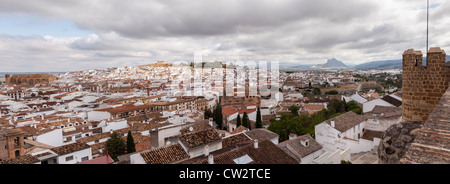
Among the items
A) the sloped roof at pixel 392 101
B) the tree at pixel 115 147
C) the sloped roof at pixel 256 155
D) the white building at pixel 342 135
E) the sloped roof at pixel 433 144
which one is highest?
the sloped roof at pixel 433 144

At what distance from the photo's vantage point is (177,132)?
1390 centimetres

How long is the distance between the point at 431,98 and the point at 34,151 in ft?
50.6

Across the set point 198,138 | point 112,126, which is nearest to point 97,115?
point 112,126

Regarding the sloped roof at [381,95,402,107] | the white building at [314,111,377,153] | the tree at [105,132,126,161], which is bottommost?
the tree at [105,132,126,161]

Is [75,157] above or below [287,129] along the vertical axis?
below

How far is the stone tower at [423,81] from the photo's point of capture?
417cm

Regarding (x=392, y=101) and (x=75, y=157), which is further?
(x=392, y=101)

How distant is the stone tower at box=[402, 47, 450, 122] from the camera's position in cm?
417

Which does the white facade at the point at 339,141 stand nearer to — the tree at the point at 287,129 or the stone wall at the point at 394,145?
the tree at the point at 287,129

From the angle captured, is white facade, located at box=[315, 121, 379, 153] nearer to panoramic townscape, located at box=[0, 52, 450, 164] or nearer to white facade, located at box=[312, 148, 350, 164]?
panoramic townscape, located at box=[0, 52, 450, 164]

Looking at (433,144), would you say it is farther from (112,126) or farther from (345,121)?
(112,126)

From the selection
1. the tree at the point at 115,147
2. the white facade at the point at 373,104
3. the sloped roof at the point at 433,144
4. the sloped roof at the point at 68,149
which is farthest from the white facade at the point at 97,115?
the sloped roof at the point at 433,144

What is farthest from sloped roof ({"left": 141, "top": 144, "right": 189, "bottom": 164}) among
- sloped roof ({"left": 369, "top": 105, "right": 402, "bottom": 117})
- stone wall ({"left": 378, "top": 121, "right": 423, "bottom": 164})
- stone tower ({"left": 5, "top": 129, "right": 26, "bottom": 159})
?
sloped roof ({"left": 369, "top": 105, "right": 402, "bottom": 117})

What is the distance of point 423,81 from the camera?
4.31m
